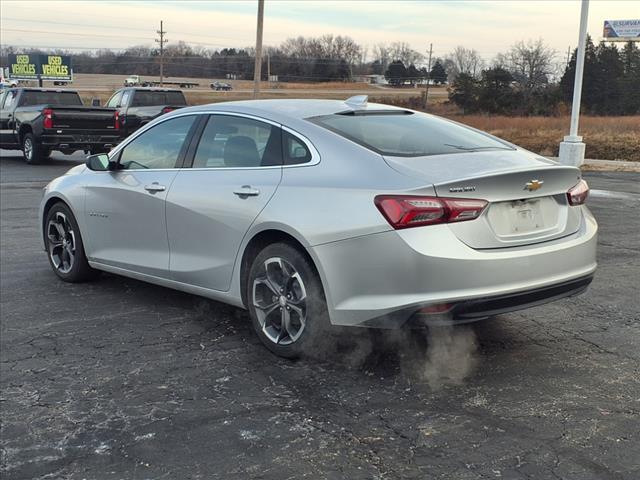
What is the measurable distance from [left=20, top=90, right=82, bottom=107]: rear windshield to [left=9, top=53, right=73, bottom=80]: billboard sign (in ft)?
193

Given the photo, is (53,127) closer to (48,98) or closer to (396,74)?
(48,98)

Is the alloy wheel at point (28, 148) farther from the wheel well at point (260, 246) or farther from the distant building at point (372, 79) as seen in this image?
the distant building at point (372, 79)

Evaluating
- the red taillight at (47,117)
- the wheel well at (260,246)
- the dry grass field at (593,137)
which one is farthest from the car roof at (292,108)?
the dry grass field at (593,137)

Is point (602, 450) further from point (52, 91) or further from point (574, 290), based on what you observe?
point (52, 91)

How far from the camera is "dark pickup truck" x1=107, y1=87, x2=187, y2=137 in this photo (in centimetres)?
1953

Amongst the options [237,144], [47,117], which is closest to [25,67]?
[47,117]

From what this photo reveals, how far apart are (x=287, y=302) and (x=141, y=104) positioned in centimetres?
1740

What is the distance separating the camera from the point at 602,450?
3012 millimetres

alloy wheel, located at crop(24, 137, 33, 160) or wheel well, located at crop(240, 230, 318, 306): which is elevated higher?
wheel well, located at crop(240, 230, 318, 306)

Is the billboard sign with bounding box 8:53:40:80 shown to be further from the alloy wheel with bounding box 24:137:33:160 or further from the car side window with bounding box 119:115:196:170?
the car side window with bounding box 119:115:196:170

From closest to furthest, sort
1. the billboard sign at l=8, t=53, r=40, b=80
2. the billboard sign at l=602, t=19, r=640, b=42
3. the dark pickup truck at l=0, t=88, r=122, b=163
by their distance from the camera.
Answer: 1. the dark pickup truck at l=0, t=88, r=122, b=163
2. the billboard sign at l=602, t=19, r=640, b=42
3. the billboard sign at l=8, t=53, r=40, b=80

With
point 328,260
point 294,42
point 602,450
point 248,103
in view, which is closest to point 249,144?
point 248,103

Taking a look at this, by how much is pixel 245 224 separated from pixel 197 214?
504 millimetres

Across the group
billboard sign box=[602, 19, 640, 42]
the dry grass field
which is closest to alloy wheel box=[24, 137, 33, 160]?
the dry grass field
